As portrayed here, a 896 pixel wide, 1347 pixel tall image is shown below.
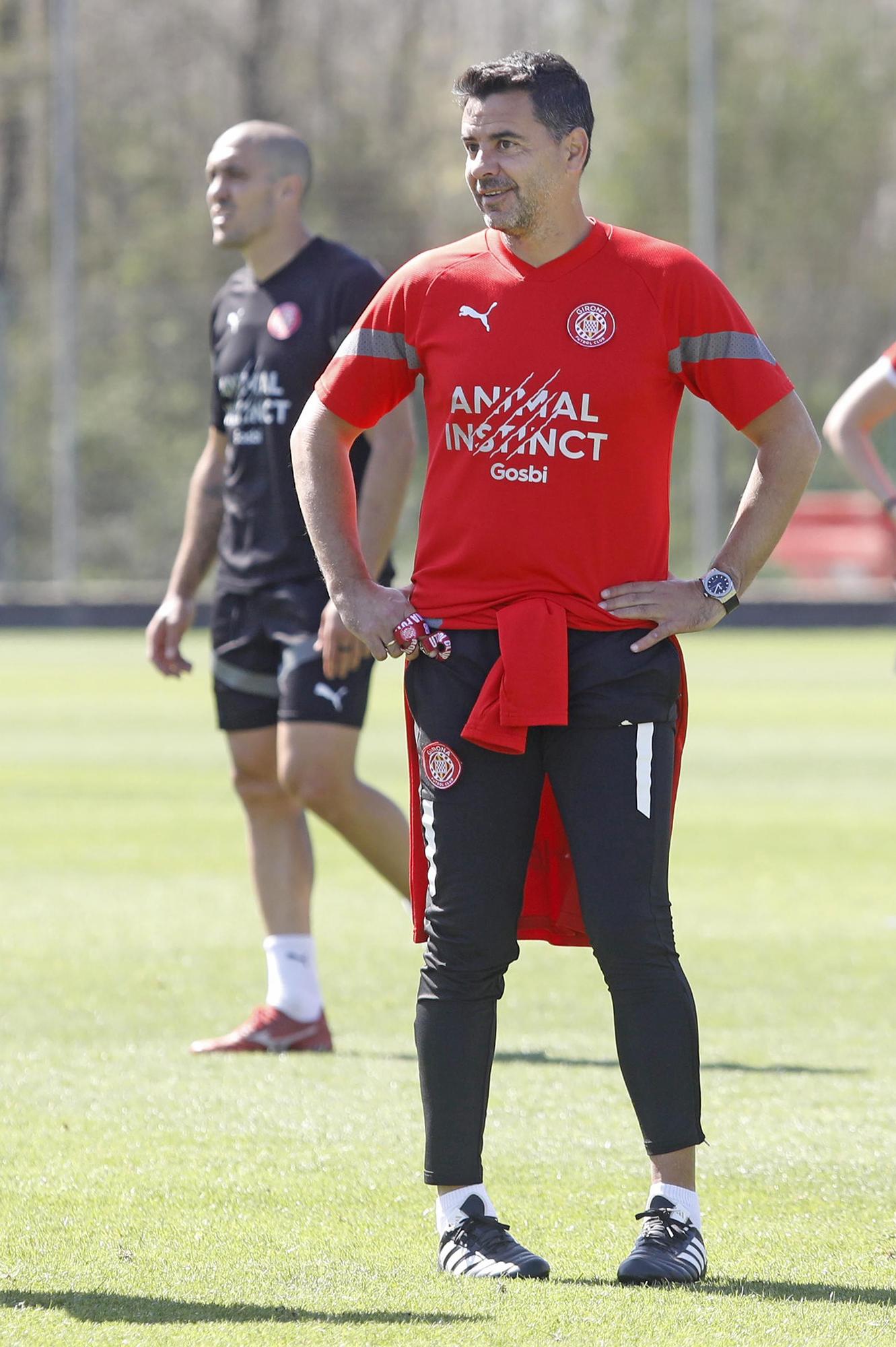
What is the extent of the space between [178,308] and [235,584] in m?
32.4

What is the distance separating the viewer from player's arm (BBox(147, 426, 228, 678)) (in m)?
6.60

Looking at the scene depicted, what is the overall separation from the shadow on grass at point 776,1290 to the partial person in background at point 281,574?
2372 mm

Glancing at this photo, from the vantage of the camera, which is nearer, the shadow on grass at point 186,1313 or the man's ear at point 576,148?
the shadow on grass at point 186,1313

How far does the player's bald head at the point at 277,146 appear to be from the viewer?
6.35m

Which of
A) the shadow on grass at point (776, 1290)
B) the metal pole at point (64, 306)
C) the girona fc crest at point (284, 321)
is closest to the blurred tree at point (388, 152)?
the metal pole at point (64, 306)

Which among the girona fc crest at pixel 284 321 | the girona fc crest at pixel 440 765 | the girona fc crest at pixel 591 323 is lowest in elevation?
the girona fc crest at pixel 440 765

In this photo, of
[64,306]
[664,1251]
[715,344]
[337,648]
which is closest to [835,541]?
[64,306]

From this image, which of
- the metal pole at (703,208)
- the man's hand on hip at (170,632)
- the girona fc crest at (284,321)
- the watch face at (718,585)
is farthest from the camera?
the metal pole at (703,208)

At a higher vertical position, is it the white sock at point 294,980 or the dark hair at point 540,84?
the dark hair at point 540,84

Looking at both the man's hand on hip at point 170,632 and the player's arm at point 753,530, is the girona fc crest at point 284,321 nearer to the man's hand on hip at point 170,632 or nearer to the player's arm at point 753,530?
the man's hand on hip at point 170,632

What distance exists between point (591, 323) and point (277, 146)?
8.74ft

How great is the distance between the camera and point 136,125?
4247 centimetres

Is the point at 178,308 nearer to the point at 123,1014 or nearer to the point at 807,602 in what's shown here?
the point at 807,602

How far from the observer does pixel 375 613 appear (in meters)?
4.11
